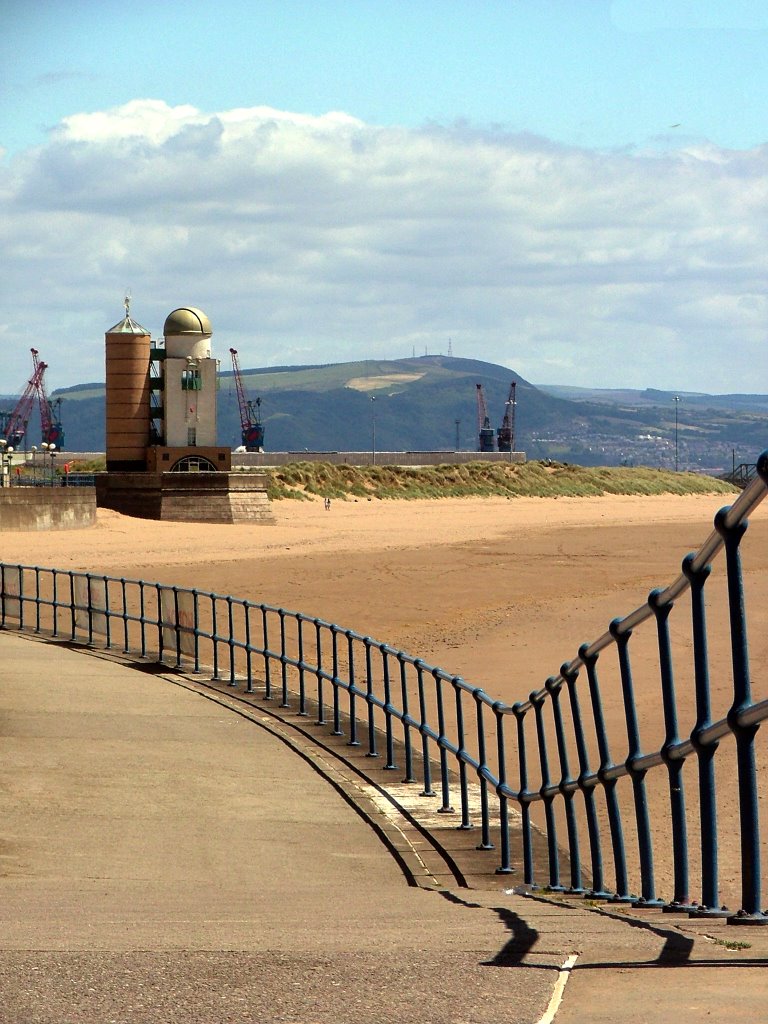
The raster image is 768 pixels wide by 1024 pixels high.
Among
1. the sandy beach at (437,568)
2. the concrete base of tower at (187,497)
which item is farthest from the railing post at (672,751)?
the concrete base of tower at (187,497)

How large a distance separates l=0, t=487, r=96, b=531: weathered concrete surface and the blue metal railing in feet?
52.0

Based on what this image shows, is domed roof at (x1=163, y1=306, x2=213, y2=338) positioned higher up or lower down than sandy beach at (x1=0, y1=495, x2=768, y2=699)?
higher up

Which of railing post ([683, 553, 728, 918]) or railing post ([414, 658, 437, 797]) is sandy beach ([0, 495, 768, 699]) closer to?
railing post ([414, 658, 437, 797])

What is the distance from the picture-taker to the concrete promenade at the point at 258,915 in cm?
362

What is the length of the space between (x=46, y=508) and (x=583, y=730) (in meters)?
33.0

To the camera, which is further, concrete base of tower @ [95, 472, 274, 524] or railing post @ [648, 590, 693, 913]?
concrete base of tower @ [95, 472, 274, 524]

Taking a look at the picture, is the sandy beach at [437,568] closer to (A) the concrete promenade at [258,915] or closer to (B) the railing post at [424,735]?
(B) the railing post at [424,735]

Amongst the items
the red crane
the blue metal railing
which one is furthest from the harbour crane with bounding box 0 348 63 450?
the blue metal railing

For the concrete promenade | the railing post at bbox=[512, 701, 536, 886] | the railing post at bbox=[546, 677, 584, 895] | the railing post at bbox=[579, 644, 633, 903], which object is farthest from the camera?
the railing post at bbox=[512, 701, 536, 886]

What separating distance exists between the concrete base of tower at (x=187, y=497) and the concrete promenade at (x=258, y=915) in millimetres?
34487

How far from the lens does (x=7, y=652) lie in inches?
599

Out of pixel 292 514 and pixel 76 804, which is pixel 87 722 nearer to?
pixel 76 804

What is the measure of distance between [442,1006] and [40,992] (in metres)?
1.05

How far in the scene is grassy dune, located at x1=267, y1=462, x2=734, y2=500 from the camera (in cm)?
7000
